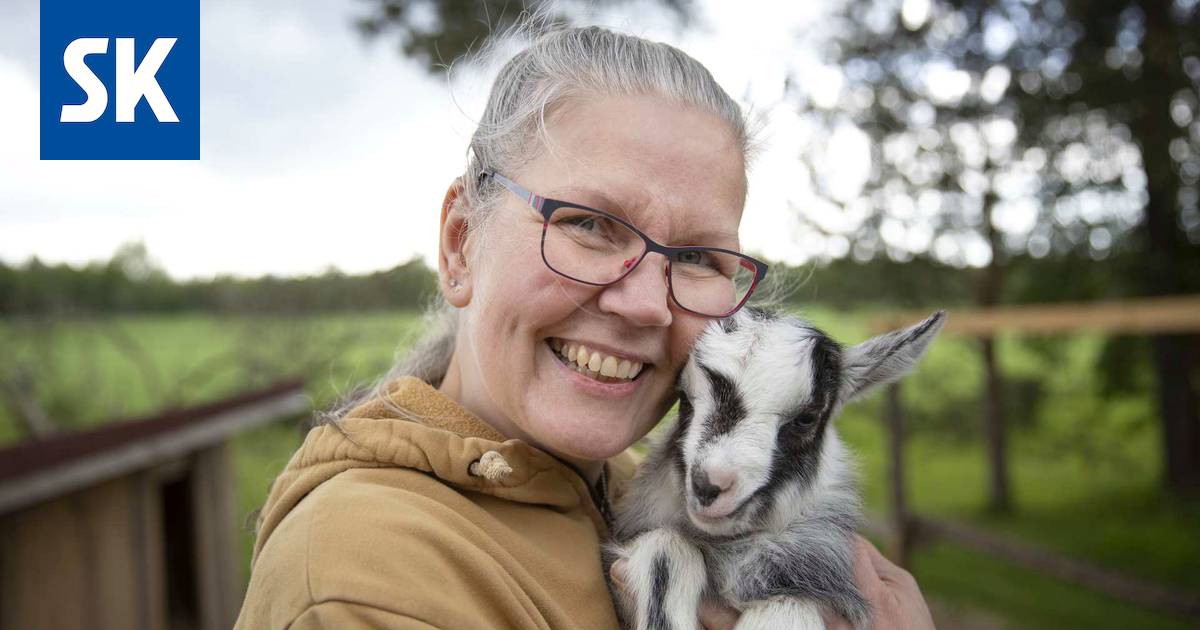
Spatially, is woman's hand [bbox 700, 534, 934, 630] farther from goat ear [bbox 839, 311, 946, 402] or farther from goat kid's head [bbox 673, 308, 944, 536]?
goat ear [bbox 839, 311, 946, 402]

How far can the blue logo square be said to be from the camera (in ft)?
11.9

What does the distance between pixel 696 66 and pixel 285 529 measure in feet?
4.05

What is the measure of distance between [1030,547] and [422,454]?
627cm

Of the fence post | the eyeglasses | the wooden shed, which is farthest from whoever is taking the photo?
the fence post

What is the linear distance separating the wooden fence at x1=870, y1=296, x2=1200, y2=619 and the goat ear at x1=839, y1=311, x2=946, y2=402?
1981 mm

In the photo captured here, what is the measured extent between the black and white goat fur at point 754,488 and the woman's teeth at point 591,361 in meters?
0.21

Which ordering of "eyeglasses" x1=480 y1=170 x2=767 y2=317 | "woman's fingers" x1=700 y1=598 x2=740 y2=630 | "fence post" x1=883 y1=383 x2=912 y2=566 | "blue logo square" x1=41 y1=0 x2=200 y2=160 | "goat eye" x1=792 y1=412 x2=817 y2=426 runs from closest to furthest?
1. "eyeglasses" x1=480 y1=170 x2=767 y2=317
2. "woman's fingers" x1=700 y1=598 x2=740 y2=630
3. "goat eye" x1=792 y1=412 x2=817 y2=426
4. "blue logo square" x1=41 y1=0 x2=200 y2=160
5. "fence post" x1=883 y1=383 x2=912 y2=566

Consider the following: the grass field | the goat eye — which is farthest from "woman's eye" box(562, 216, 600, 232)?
the grass field

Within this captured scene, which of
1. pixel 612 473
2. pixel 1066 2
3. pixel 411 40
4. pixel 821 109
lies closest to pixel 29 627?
pixel 612 473

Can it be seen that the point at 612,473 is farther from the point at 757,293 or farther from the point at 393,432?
the point at 393,432

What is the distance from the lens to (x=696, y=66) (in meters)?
1.85

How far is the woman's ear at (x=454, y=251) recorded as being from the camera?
5.86 feet

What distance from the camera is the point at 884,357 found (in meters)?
1.88

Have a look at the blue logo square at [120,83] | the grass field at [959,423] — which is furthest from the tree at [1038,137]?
the blue logo square at [120,83]
